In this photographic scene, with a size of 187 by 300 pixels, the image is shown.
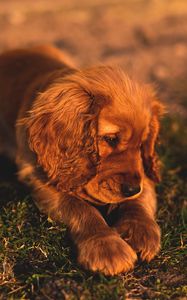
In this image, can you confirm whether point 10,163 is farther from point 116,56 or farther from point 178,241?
point 116,56

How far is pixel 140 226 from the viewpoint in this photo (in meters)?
3.43

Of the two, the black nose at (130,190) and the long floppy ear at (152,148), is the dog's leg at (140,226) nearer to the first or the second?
the black nose at (130,190)

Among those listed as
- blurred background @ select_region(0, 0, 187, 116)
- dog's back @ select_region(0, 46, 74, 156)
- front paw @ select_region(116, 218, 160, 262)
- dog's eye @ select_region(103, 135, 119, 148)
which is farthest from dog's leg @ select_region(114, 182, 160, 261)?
blurred background @ select_region(0, 0, 187, 116)

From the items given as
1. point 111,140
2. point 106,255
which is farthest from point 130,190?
point 106,255

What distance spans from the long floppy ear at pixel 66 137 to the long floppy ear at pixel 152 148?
1.68 ft

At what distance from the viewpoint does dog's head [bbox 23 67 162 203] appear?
353 cm

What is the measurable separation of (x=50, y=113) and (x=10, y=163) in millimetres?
1334

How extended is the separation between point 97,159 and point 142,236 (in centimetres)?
60

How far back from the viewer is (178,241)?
11.5 ft

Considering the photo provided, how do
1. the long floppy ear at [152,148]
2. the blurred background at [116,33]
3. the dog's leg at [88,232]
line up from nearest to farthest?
the dog's leg at [88,232], the long floppy ear at [152,148], the blurred background at [116,33]

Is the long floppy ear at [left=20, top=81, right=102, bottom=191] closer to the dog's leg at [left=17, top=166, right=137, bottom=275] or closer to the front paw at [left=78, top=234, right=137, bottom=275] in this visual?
the dog's leg at [left=17, top=166, right=137, bottom=275]

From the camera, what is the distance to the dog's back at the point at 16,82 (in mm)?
4637

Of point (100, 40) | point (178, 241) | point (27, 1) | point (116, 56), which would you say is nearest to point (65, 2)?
point (27, 1)

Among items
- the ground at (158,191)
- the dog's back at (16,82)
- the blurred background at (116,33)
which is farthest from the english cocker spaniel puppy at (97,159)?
the blurred background at (116,33)
